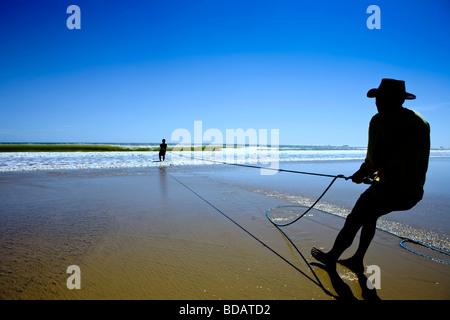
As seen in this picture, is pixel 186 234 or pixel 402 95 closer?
pixel 402 95

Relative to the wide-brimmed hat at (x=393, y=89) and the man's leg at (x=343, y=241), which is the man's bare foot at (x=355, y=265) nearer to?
the man's leg at (x=343, y=241)

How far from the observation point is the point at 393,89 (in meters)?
2.51

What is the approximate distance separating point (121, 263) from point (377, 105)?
11.7ft

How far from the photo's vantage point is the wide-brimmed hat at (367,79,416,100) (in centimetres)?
249

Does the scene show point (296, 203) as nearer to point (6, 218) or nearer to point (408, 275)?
point (408, 275)

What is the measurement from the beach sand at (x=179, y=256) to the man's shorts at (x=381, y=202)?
0.73 m

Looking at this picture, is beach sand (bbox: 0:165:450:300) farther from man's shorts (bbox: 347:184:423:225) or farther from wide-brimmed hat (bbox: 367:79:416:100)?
wide-brimmed hat (bbox: 367:79:416:100)

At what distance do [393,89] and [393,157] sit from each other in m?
0.76

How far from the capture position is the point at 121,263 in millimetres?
2893

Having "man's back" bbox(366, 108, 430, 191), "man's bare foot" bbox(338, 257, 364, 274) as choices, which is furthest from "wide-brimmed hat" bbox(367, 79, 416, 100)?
"man's bare foot" bbox(338, 257, 364, 274)

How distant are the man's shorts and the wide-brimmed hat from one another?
3.31 ft

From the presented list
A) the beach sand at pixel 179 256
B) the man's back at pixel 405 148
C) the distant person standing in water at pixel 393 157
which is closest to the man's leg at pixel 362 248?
the distant person standing in water at pixel 393 157

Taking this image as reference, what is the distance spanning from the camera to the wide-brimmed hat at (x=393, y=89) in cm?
249
